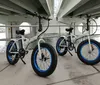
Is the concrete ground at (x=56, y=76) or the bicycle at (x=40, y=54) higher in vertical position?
the bicycle at (x=40, y=54)

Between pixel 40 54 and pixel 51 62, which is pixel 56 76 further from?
pixel 40 54

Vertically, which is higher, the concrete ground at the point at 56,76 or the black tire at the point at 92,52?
the black tire at the point at 92,52

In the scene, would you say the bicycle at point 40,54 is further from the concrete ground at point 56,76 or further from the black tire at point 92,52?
the black tire at point 92,52

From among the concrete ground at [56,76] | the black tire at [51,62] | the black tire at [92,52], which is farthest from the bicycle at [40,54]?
the black tire at [92,52]

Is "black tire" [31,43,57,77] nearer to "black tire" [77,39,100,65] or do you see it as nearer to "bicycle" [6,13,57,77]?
"bicycle" [6,13,57,77]

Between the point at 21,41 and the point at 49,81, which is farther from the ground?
the point at 21,41

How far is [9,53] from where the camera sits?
88.2 inches

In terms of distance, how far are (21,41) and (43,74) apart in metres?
0.77

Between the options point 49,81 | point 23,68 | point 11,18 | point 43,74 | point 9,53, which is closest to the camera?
point 49,81

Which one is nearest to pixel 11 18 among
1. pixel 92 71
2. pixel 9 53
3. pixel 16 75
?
pixel 9 53

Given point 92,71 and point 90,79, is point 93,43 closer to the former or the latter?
point 92,71

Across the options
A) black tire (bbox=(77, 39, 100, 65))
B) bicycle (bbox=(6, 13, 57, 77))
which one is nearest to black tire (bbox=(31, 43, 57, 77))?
bicycle (bbox=(6, 13, 57, 77))

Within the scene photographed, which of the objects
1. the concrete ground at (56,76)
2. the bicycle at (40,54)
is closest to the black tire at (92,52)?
the concrete ground at (56,76)

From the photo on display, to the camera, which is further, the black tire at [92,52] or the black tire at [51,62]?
the black tire at [92,52]
